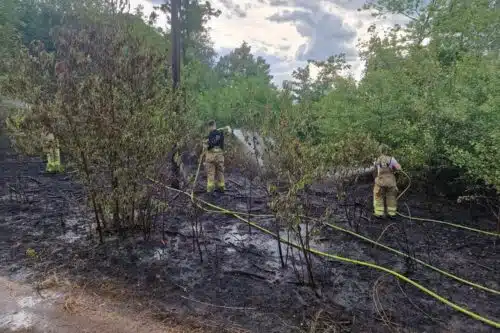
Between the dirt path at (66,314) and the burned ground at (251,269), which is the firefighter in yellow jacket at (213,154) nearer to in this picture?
the burned ground at (251,269)

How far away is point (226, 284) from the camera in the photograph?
4.36 meters

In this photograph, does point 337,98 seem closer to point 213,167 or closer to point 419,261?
point 213,167

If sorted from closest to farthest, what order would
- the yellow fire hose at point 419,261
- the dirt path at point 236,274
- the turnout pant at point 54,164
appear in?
the dirt path at point 236,274, the yellow fire hose at point 419,261, the turnout pant at point 54,164

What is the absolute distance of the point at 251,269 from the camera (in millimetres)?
4758

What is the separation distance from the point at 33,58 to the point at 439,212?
7.97 meters

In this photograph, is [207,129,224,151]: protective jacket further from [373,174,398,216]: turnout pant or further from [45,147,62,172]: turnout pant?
[45,147,62,172]: turnout pant

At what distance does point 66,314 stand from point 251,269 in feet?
7.40

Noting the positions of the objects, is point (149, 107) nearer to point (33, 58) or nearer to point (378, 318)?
point (33, 58)

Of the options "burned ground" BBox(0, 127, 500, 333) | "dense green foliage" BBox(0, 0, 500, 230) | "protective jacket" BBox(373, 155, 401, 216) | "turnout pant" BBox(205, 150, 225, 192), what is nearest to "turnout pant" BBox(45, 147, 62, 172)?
"burned ground" BBox(0, 127, 500, 333)

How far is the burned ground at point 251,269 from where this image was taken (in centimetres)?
377

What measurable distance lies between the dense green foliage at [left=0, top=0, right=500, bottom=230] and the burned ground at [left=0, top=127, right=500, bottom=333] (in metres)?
1.41

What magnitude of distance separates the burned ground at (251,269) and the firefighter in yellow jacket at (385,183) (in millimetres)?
357

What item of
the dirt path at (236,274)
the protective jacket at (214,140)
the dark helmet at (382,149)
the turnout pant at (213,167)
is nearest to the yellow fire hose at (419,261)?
the dirt path at (236,274)

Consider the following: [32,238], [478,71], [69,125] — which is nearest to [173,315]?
[69,125]
